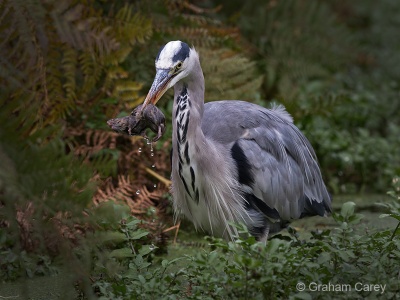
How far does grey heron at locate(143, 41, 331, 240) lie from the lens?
13.7ft

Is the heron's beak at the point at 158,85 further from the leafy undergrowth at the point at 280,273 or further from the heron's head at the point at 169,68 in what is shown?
the leafy undergrowth at the point at 280,273

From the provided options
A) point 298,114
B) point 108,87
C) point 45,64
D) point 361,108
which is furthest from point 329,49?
point 45,64

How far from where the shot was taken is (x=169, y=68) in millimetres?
4059

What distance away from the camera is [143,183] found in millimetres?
5516

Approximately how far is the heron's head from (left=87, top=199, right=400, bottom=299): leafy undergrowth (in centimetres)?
82

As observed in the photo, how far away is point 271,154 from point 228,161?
1.01ft

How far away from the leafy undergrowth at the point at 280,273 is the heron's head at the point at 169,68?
816 millimetres

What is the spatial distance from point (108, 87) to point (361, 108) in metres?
2.68

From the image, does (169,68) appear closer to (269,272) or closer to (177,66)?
(177,66)

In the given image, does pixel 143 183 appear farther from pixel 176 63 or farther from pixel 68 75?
pixel 176 63

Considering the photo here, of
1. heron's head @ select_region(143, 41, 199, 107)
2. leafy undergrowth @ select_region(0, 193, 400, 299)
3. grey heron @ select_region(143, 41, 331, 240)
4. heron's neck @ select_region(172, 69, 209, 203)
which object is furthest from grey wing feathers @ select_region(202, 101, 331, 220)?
leafy undergrowth @ select_region(0, 193, 400, 299)

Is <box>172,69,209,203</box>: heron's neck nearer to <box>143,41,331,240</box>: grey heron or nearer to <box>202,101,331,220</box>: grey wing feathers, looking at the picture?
<box>143,41,331,240</box>: grey heron

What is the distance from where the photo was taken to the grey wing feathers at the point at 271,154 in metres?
4.45

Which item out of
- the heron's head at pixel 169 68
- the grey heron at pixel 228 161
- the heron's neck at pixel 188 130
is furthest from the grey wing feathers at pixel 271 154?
the heron's head at pixel 169 68
